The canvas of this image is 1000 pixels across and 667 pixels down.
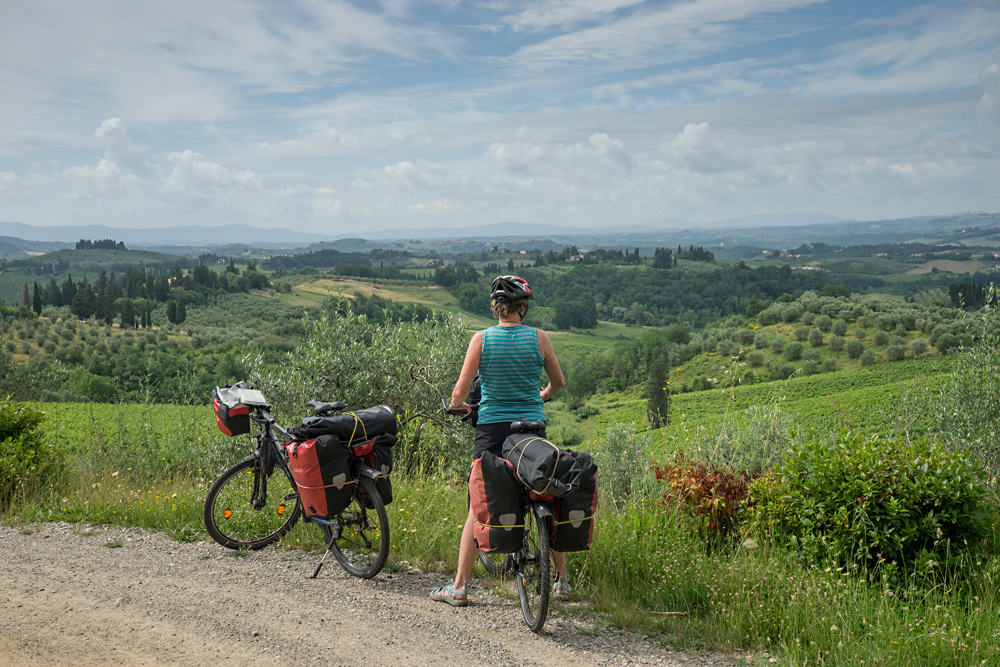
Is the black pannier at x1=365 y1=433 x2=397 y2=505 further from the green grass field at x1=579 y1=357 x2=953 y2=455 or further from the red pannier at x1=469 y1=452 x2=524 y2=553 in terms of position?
the green grass field at x1=579 y1=357 x2=953 y2=455

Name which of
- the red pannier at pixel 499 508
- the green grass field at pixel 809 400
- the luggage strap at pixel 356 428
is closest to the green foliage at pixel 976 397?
the red pannier at pixel 499 508

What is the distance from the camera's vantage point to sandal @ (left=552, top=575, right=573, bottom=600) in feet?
13.4

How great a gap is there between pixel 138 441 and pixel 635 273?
7053 inches

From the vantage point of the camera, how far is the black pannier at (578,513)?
3676mm

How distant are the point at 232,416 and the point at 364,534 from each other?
1.49 meters

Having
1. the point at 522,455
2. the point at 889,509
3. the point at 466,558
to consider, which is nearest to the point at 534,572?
the point at 466,558

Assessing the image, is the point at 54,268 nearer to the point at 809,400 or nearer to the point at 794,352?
the point at 794,352

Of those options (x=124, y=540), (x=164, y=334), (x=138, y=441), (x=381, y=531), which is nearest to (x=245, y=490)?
(x=124, y=540)

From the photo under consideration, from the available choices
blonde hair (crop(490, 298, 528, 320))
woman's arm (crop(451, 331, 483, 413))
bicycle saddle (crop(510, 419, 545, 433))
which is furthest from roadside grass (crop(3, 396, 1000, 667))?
blonde hair (crop(490, 298, 528, 320))

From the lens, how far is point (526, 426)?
3.94m

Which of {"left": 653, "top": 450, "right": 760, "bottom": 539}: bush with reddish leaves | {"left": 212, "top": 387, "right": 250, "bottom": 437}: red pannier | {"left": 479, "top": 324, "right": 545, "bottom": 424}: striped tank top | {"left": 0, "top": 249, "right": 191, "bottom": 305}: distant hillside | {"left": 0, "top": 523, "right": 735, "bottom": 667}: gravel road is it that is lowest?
{"left": 0, "top": 523, "right": 735, "bottom": 667}: gravel road

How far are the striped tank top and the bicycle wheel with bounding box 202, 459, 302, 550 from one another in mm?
2108

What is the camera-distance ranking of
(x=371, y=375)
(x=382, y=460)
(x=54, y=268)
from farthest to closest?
(x=54, y=268) < (x=371, y=375) < (x=382, y=460)

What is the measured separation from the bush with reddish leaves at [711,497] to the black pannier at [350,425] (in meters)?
2.27
